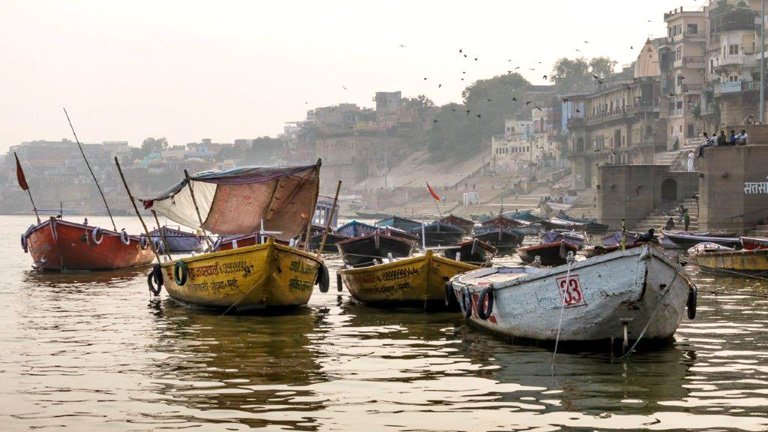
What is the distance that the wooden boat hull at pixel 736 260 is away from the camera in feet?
84.1

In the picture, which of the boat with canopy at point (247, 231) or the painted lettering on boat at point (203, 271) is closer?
the boat with canopy at point (247, 231)

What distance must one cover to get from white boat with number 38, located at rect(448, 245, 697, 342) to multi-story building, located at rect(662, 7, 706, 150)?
2462 inches

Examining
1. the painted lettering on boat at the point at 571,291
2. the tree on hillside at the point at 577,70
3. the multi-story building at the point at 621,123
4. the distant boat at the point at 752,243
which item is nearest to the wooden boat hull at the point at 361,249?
the distant boat at the point at 752,243

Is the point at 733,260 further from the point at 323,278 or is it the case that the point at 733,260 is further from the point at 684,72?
the point at 684,72

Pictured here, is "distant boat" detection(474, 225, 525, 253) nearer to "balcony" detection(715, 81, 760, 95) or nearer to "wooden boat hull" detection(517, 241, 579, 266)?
"wooden boat hull" detection(517, 241, 579, 266)

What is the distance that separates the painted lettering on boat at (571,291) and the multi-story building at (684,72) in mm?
63242

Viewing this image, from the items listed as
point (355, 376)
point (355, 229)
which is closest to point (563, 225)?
point (355, 229)

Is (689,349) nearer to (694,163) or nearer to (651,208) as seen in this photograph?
(651,208)

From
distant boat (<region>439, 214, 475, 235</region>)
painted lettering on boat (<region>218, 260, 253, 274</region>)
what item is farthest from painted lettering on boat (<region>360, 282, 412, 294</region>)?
distant boat (<region>439, 214, 475, 235</region>)

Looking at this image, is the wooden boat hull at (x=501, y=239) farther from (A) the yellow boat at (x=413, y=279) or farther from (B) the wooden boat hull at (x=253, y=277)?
(B) the wooden boat hull at (x=253, y=277)

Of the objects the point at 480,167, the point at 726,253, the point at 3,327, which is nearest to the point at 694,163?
the point at 726,253

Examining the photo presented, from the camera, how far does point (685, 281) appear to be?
13945 mm

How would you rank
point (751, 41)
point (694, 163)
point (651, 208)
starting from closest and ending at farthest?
point (651, 208), point (694, 163), point (751, 41)

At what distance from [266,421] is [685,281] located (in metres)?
5.86
